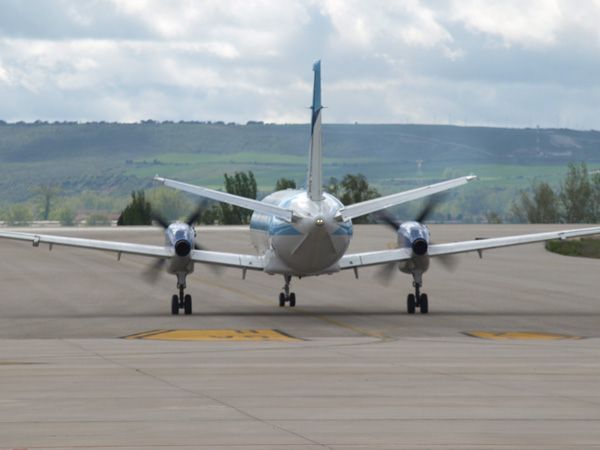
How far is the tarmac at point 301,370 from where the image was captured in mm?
14133

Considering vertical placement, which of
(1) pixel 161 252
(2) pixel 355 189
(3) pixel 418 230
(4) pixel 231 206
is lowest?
(1) pixel 161 252

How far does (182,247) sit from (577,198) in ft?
437

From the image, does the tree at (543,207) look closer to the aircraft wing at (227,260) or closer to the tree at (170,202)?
the tree at (170,202)

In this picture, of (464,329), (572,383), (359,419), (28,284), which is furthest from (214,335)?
(28,284)

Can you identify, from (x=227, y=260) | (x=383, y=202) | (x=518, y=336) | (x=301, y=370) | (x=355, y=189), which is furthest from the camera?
(x=355, y=189)

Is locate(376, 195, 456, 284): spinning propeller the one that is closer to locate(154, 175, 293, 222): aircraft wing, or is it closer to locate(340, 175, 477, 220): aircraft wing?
locate(340, 175, 477, 220): aircraft wing

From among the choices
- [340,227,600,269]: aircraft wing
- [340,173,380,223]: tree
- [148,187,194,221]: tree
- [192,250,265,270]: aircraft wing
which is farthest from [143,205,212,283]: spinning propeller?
[148,187,194,221]: tree

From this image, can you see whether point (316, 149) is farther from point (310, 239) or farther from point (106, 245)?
point (106, 245)

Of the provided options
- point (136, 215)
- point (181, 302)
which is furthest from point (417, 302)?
point (136, 215)

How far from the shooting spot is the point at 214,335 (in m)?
31.2

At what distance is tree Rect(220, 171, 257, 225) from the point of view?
6527 inches

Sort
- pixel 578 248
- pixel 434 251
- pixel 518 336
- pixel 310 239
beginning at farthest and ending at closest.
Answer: pixel 578 248 → pixel 434 251 → pixel 310 239 → pixel 518 336

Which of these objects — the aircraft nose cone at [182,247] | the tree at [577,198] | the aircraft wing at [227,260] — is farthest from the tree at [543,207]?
the aircraft nose cone at [182,247]

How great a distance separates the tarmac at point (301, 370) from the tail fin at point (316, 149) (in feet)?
11.1
